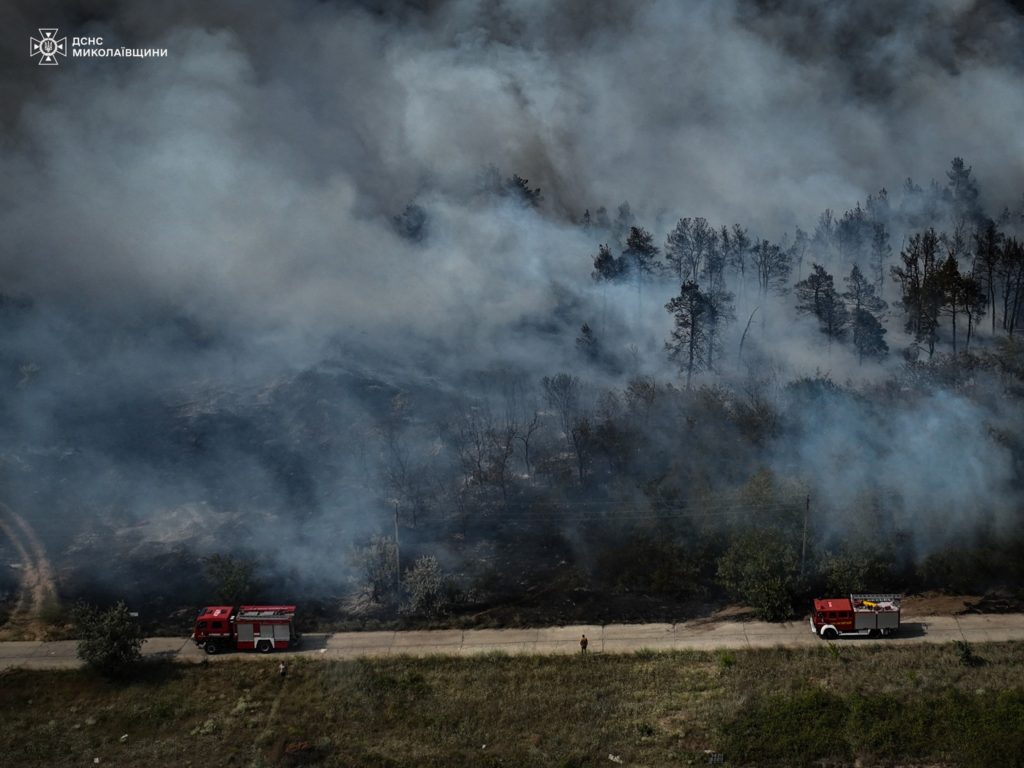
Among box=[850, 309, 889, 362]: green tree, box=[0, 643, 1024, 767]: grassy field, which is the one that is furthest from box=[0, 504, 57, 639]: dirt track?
box=[850, 309, 889, 362]: green tree

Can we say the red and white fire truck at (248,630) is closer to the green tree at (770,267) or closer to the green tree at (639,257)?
the green tree at (639,257)

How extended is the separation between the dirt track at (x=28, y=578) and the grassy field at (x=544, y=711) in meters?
4.23

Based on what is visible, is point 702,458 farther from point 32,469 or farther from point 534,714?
point 32,469

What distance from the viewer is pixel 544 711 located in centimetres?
3559

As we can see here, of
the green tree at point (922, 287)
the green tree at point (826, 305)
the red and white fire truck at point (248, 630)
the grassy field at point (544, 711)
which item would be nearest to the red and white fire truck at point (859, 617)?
the grassy field at point (544, 711)

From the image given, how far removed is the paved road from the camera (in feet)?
130

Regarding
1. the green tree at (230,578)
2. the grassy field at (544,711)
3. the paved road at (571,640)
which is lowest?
the grassy field at (544,711)

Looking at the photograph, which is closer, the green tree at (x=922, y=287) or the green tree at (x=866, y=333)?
the green tree at (x=866, y=333)

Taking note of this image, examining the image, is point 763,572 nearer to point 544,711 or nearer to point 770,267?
point 544,711

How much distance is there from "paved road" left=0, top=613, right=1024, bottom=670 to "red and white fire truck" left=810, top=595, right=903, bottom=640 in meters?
0.42

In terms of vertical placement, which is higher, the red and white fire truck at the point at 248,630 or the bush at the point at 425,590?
the bush at the point at 425,590

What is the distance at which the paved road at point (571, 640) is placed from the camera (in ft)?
130

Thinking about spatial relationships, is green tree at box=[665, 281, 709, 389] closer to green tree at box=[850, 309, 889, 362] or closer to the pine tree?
the pine tree

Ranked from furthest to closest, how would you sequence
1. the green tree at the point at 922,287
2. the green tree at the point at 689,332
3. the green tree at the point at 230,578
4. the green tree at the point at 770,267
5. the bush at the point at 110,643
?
the green tree at the point at 770,267, the green tree at the point at 922,287, the green tree at the point at 689,332, the green tree at the point at 230,578, the bush at the point at 110,643
